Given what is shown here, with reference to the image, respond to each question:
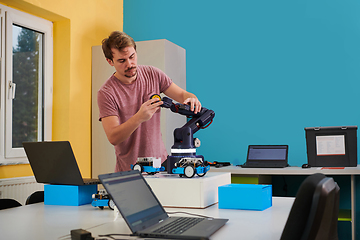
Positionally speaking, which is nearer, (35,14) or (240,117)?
Answer: (35,14)

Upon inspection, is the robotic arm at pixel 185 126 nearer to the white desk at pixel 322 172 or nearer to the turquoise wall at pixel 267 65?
the white desk at pixel 322 172

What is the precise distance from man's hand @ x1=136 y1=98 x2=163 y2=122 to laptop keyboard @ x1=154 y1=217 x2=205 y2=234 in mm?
734

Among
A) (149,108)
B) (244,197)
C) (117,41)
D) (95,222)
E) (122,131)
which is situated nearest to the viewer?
(95,222)

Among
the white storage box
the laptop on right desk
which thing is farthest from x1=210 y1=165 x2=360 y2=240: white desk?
the white storage box

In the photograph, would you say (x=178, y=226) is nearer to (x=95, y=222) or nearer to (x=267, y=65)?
(x=95, y=222)

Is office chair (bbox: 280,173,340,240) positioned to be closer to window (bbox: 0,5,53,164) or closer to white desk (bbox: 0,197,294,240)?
white desk (bbox: 0,197,294,240)

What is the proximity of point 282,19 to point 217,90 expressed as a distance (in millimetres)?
927

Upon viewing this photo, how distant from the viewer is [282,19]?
Result: 3557mm

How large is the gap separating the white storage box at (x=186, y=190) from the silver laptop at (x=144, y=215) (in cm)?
28

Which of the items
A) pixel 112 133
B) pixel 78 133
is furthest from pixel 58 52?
pixel 112 133

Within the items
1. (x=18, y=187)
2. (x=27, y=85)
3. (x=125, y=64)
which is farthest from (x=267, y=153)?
(x=27, y=85)

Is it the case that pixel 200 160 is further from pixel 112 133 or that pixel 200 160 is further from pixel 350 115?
pixel 350 115

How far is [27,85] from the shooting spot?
332cm

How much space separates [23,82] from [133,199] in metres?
2.53
